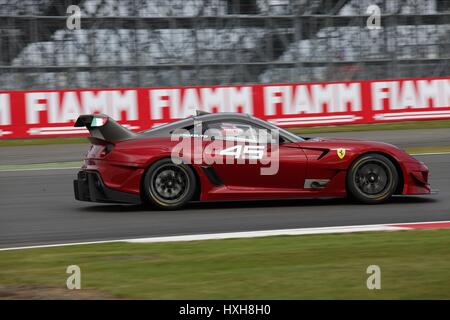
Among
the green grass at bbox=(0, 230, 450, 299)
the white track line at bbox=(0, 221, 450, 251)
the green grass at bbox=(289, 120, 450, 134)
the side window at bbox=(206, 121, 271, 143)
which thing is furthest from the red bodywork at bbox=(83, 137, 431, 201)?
the green grass at bbox=(289, 120, 450, 134)

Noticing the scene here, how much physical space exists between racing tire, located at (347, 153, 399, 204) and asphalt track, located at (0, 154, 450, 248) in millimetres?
139

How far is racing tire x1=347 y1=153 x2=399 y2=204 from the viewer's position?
10023 millimetres

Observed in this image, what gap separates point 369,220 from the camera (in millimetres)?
9172

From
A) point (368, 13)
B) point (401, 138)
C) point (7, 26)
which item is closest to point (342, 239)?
point (401, 138)

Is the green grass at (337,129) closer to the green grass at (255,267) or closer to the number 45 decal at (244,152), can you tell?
the number 45 decal at (244,152)

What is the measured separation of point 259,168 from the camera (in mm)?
9930

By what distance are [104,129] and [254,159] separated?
1.75 meters

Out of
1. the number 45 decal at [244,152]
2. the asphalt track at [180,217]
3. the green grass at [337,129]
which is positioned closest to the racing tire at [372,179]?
the asphalt track at [180,217]

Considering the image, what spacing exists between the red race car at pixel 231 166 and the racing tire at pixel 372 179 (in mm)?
12

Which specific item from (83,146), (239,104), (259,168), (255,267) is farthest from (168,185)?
(239,104)

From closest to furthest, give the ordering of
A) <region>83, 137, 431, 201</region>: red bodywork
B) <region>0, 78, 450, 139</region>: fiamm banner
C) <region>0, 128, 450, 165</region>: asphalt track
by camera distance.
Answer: <region>83, 137, 431, 201</region>: red bodywork, <region>0, 128, 450, 165</region>: asphalt track, <region>0, 78, 450, 139</region>: fiamm banner

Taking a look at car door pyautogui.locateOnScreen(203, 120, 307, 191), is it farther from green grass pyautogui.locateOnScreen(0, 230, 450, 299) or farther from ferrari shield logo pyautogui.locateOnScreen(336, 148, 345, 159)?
green grass pyautogui.locateOnScreen(0, 230, 450, 299)

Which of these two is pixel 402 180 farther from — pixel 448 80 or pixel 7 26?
pixel 7 26
